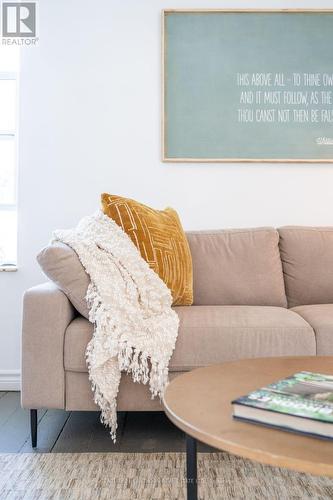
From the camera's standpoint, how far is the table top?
27.3 inches

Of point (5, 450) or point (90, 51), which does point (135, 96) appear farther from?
point (5, 450)

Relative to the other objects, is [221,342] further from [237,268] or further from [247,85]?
[247,85]

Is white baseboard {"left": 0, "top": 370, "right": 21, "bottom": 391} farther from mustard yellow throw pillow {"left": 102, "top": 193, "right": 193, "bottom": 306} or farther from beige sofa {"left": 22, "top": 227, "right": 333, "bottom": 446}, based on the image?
mustard yellow throw pillow {"left": 102, "top": 193, "right": 193, "bottom": 306}

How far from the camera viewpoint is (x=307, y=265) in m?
→ 2.41

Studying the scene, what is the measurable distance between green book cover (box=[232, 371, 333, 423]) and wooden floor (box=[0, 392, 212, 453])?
3.09 ft

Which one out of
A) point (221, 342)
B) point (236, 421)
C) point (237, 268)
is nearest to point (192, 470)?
point (236, 421)

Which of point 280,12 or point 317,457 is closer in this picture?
point 317,457

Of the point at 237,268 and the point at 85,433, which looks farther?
the point at 237,268

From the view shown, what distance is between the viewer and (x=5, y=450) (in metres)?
1.77

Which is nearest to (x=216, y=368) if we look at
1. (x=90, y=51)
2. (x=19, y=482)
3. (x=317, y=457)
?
(x=317, y=457)

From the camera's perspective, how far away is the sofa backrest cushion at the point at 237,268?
2.34 m

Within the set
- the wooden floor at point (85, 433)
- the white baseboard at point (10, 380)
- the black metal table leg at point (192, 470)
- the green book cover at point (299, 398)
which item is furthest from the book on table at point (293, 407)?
Answer: the white baseboard at point (10, 380)

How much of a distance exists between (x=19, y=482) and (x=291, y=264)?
5.13 ft

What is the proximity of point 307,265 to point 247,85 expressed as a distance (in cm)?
106
